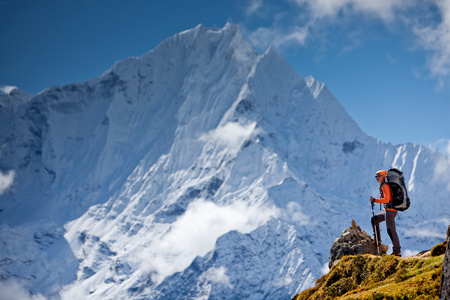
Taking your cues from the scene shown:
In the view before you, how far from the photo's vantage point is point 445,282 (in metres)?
14.1

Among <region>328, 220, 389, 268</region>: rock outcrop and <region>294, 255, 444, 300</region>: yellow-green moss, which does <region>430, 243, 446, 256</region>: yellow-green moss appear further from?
<region>328, 220, 389, 268</region>: rock outcrop

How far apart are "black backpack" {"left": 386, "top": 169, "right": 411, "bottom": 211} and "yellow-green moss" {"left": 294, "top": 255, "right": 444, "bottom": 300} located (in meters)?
2.05

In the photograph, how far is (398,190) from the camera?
23.4 meters

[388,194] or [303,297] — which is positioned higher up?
[388,194]

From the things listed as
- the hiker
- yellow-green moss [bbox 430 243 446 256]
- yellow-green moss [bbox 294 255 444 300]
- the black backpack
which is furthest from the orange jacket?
yellow-green moss [bbox 430 243 446 256]

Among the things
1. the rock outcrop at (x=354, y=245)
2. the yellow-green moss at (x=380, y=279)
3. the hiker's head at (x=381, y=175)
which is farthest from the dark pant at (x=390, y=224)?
the rock outcrop at (x=354, y=245)

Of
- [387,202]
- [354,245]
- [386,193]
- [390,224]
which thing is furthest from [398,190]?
[354,245]

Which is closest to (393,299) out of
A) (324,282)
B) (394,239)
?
(394,239)

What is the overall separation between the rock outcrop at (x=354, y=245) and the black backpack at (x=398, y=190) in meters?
3.12

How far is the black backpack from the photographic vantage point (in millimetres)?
23297

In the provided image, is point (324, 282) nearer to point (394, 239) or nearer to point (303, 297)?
point (303, 297)

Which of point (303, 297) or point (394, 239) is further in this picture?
point (303, 297)

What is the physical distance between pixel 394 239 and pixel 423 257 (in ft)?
6.01

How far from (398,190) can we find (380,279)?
353 cm
